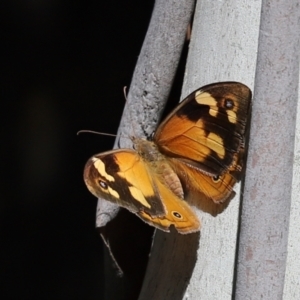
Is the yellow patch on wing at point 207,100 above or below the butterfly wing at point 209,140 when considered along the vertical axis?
above

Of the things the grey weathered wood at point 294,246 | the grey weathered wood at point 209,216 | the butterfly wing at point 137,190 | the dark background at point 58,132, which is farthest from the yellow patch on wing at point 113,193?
the dark background at point 58,132

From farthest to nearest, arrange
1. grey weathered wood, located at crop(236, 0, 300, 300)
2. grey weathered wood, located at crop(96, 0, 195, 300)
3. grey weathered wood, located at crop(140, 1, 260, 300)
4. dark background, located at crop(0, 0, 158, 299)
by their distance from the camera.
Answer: dark background, located at crop(0, 0, 158, 299) → grey weathered wood, located at crop(96, 0, 195, 300) → grey weathered wood, located at crop(140, 1, 260, 300) → grey weathered wood, located at crop(236, 0, 300, 300)

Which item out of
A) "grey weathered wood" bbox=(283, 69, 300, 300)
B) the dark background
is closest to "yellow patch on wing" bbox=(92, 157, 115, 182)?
"grey weathered wood" bbox=(283, 69, 300, 300)

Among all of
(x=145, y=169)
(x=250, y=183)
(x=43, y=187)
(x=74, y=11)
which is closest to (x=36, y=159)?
(x=43, y=187)

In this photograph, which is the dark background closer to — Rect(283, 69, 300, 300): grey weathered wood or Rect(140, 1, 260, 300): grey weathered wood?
Rect(140, 1, 260, 300): grey weathered wood

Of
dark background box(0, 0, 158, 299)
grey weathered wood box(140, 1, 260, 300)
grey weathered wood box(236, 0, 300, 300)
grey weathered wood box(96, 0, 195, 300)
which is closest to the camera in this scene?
grey weathered wood box(236, 0, 300, 300)

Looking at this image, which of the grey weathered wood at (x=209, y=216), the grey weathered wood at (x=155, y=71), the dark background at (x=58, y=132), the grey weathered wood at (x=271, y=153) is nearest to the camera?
the grey weathered wood at (x=271, y=153)

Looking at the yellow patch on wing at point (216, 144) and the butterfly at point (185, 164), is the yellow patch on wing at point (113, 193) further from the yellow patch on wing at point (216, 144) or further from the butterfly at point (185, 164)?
the yellow patch on wing at point (216, 144)

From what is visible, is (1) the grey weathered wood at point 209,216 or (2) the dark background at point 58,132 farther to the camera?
(2) the dark background at point 58,132
